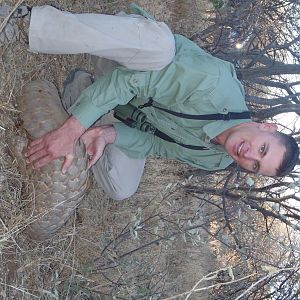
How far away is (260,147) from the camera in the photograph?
294 centimetres

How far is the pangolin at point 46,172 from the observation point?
2906 millimetres

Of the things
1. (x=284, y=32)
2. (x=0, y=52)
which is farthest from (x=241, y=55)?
(x=0, y=52)

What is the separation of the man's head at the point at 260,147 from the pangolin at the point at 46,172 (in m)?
0.84

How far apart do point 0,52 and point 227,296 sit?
404 cm

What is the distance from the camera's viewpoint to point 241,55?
18.6 ft

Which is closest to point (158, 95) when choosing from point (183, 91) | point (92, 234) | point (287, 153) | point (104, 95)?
point (183, 91)

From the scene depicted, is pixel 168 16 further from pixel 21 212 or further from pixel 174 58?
pixel 21 212

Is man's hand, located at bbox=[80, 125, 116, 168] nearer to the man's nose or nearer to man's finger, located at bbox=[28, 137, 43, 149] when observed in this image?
man's finger, located at bbox=[28, 137, 43, 149]

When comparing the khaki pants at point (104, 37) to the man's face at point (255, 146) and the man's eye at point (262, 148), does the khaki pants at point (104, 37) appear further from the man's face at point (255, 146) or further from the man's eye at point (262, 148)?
the man's eye at point (262, 148)

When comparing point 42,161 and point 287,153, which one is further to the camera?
point 287,153

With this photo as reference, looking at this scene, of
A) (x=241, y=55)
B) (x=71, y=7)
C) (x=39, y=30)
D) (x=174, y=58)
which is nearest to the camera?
(x=39, y=30)

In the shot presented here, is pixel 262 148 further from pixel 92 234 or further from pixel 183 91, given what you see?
pixel 92 234

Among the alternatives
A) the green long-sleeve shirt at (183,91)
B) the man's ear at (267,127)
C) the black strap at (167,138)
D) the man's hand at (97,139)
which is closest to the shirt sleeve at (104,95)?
the green long-sleeve shirt at (183,91)

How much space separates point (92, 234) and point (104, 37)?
A: 224 centimetres
